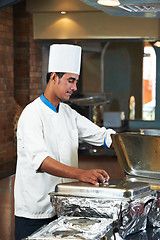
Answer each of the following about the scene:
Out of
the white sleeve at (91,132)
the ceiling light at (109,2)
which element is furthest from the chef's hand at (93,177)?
the ceiling light at (109,2)

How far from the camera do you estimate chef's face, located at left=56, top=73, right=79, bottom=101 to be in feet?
5.96

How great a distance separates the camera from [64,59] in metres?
1.91

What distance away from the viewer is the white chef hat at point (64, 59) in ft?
6.16

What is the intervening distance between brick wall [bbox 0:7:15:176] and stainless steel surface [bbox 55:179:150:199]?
3.23 metres

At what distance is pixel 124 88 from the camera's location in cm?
638

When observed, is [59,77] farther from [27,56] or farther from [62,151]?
[27,56]

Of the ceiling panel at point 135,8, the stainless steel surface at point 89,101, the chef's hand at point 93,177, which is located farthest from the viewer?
the stainless steel surface at point 89,101

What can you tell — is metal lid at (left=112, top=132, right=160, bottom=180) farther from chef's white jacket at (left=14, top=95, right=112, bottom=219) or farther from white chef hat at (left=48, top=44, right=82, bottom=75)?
white chef hat at (left=48, top=44, right=82, bottom=75)

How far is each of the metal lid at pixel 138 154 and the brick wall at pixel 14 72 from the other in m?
2.92

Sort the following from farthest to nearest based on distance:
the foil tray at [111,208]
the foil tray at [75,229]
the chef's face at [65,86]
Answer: the chef's face at [65,86]
the foil tray at [111,208]
the foil tray at [75,229]

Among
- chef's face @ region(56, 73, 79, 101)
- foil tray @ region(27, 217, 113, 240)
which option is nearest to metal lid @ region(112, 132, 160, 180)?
chef's face @ region(56, 73, 79, 101)

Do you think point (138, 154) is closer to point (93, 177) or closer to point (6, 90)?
point (93, 177)

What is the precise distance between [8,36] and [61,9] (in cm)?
64

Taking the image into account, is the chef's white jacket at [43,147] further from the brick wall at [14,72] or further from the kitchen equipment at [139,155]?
the brick wall at [14,72]
